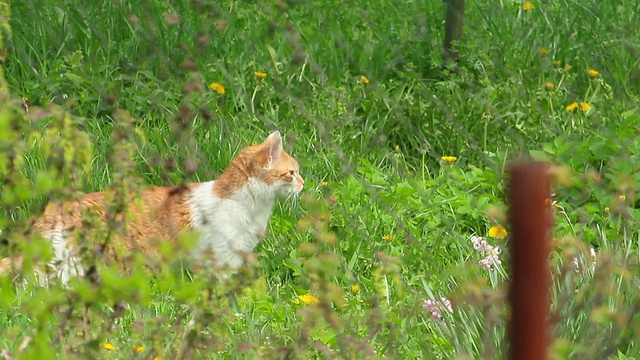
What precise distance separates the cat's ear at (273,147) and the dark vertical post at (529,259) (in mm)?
3772

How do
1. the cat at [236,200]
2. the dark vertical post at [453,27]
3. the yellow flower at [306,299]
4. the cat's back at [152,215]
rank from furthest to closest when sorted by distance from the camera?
the dark vertical post at [453,27]
the cat at [236,200]
the cat's back at [152,215]
the yellow flower at [306,299]

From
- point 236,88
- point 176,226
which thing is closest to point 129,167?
point 176,226

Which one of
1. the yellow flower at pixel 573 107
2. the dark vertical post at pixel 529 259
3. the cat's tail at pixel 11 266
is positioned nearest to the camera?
the dark vertical post at pixel 529 259

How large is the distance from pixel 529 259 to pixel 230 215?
3872 millimetres

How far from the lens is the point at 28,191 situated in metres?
1.80

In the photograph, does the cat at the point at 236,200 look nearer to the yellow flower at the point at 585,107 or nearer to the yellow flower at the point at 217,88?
the yellow flower at the point at 217,88

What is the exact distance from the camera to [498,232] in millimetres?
3900

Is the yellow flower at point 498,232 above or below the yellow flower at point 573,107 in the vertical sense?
above

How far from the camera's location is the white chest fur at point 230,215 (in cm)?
447

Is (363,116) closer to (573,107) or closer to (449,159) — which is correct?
(449,159)

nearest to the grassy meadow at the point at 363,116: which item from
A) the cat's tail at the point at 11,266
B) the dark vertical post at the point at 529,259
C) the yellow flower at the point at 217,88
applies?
the yellow flower at the point at 217,88

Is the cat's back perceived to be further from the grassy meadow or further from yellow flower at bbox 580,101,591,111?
yellow flower at bbox 580,101,591,111

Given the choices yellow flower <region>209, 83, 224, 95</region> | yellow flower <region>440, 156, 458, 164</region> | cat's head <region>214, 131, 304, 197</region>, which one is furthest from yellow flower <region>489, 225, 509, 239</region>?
yellow flower <region>209, 83, 224, 95</region>

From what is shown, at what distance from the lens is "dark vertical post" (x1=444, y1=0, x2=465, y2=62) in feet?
16.8
